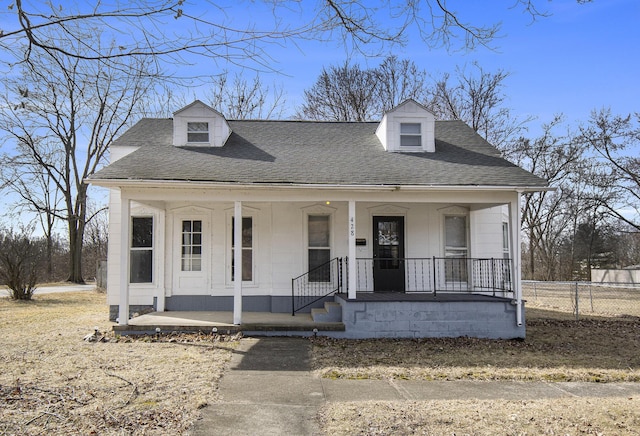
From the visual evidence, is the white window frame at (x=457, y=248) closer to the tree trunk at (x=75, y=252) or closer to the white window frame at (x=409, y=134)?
the white window frame at (x=409, y=134)

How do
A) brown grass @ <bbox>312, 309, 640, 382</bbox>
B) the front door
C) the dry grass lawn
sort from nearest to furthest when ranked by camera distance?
the dry grass lawn
brown grass @ <bbox>312, 309, 640, 382</bbox>
the front door

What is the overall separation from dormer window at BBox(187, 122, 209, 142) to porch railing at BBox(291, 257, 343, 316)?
4463 millimetres

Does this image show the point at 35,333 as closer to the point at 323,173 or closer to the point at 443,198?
the point at 323,173

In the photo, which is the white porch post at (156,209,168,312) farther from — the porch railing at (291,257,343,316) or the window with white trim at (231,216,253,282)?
the porch railing at (291,257,343,316)

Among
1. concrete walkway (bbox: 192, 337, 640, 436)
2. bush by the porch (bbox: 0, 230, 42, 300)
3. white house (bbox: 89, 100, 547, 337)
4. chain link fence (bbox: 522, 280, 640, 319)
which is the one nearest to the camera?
concrete walkway (bbox: 192, 337, 640, 436)

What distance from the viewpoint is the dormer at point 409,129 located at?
12.9m

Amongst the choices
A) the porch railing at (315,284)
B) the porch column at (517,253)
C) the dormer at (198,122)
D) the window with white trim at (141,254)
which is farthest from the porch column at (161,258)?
the porch column at (517,253)

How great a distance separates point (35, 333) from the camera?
10711mm

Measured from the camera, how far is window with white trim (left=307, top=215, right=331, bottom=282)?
40.2ft

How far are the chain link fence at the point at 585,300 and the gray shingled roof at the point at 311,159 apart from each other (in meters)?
5.19

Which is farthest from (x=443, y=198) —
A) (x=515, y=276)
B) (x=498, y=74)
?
(x=498, y=74)

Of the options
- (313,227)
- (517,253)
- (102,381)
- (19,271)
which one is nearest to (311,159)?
(313,227)

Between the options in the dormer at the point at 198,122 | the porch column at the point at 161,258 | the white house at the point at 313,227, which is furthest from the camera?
the dormer at the point at 198,122

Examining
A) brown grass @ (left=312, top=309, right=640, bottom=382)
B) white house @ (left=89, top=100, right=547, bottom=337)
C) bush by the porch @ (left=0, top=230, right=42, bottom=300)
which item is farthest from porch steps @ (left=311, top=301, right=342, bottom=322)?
bush by the porch @ (left=0, top=230, right=42, bottom=300)
